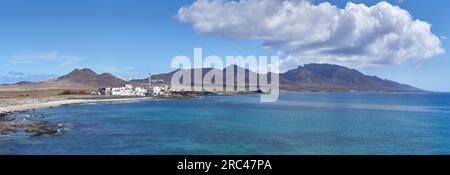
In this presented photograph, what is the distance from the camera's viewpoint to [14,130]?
38.6 metres

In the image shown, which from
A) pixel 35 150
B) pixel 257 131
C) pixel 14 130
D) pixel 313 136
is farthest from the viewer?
pixel 257 131

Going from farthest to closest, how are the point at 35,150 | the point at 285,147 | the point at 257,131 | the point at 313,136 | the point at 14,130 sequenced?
the point at 257,131 < the point at 313,136 < the point at 14,130 < the point at 285,147 < the point at 35,150
